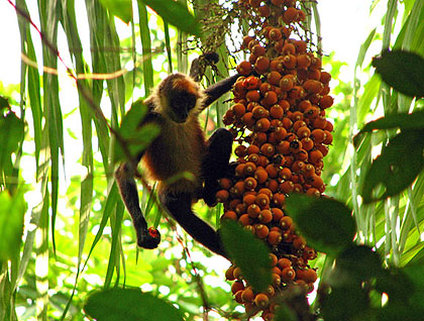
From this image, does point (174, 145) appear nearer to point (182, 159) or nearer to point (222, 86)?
point (182, 159)

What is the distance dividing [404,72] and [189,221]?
84.2 inches

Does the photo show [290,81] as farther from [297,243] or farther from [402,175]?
[402,175]

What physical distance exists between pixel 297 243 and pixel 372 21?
53.0 inches

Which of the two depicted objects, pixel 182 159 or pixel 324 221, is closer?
pixel 324 221

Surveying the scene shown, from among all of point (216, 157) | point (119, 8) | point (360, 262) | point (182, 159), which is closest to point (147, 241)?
point (216, 157)

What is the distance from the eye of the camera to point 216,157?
8.91 feet

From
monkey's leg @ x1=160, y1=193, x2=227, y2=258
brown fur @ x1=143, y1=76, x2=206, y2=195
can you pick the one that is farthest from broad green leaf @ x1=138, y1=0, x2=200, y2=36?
brown fur @ x1=143, y1=76, x2=206, y2=195

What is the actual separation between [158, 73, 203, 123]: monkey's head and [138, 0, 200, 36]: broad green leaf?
2.43m

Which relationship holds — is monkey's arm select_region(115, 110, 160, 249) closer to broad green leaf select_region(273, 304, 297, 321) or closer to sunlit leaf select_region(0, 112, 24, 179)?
sunlit leaf select_region(0, 112, 24, 179)

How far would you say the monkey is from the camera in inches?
107

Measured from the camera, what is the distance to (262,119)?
1906 millimetres

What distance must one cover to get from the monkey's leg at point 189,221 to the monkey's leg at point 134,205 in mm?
164

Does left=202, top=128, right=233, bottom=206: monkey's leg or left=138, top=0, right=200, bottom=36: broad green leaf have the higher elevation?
left=138, top=0, right=200, bottom=36: broad green leaf

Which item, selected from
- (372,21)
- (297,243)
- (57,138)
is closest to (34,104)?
(57,138)
